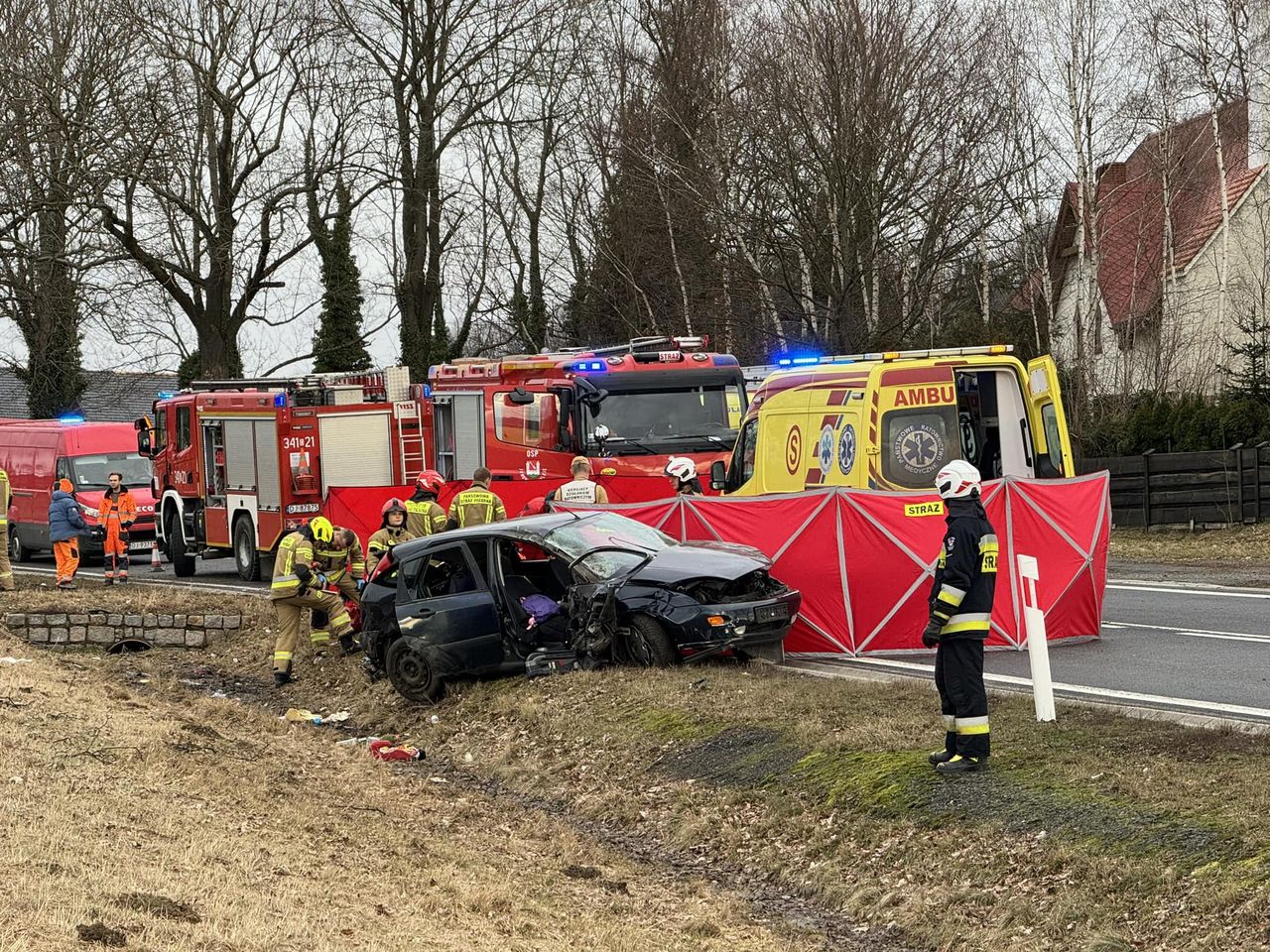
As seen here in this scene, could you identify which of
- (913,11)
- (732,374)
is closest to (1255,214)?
(913,11)

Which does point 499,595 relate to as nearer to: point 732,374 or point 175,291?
point 732,374

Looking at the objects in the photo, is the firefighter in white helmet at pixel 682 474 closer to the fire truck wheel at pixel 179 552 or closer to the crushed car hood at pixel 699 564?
the crushed car hood at pixel 699 564

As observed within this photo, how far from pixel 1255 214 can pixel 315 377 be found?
925 inches

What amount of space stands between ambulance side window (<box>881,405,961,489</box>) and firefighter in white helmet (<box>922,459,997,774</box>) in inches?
247

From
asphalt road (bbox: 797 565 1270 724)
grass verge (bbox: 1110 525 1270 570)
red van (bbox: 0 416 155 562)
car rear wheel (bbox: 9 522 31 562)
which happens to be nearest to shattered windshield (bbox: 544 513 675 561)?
asphalt road (bbox: 797 565 1270 724)

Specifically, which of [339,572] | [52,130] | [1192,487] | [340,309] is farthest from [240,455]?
[340,309]

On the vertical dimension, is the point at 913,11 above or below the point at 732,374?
above

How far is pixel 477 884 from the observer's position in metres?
8.43

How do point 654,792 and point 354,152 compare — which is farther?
point 354,152

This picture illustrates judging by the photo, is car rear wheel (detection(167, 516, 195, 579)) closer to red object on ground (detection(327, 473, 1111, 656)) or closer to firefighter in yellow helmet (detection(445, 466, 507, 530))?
firefighter in yellow helmet (detection(445, 466, 507, 530))

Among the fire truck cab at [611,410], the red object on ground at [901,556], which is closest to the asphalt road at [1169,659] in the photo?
the red object on ground at [901,556]

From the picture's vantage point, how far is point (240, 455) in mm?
25531

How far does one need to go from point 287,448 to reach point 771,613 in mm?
13143

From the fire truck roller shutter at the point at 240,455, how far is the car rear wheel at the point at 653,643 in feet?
43.8
